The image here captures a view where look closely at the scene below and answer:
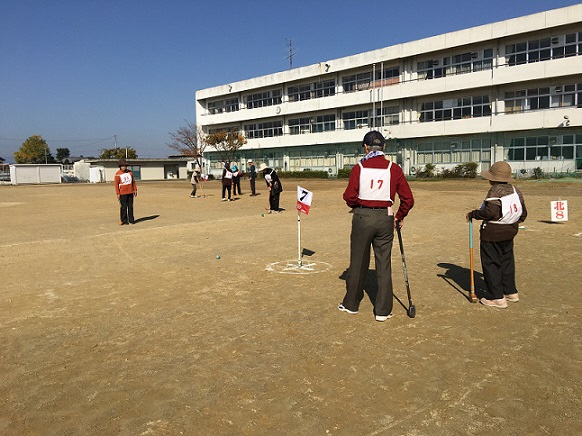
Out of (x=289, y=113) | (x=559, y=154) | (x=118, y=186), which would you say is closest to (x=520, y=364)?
(x=118, y=186)

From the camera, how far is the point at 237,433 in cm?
298


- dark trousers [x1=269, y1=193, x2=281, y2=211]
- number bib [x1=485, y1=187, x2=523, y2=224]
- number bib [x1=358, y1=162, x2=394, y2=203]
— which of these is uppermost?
number bib [x1=358, y1=162, x2=394, y2=203]

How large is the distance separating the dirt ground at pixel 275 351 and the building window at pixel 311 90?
49367 millimetres

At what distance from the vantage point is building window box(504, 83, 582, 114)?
37.3 metres

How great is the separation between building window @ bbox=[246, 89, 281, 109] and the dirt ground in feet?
182

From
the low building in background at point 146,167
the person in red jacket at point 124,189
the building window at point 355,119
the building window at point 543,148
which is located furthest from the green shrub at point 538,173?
the low building in background at point 146,167

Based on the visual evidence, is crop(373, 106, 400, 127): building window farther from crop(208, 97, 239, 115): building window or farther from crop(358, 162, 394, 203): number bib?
crop(358, 162, 394, 203): number bib

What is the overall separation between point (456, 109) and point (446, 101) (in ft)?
4.42

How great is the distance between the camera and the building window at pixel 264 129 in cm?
6194

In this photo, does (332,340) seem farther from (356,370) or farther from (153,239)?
(153,239)

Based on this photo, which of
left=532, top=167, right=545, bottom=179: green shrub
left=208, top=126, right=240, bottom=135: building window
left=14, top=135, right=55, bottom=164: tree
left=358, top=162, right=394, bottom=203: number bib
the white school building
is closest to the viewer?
left=358, top=162, right=394, bottom=203: number bib

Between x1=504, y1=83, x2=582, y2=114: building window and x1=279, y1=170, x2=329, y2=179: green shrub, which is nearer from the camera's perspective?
x1=504, y1=83, x2=582, y2=114: building window

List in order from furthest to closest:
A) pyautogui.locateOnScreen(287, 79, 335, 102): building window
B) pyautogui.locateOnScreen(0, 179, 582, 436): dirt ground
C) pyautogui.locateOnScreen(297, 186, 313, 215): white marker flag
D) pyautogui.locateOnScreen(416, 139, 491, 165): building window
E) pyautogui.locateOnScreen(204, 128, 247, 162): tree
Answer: pyautogui.locateOnScreen(204, 128, 247, 162): tree < pyautogui.locateOnScreen(287, 79, 335, 102): building window < pyautogui.locateOnScreen(416, 139, 491, 165): building window < pyautogui.locateOnScreen(297, 186, 313, 215): white marker flag < pyautogui.locateOnScreen(0, 179, 582, 436): dirt ground

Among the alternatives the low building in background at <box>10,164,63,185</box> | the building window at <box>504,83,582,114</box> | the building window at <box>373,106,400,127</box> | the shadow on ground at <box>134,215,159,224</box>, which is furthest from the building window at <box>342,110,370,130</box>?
the low building in background at <box>10,164,63,185</box>
